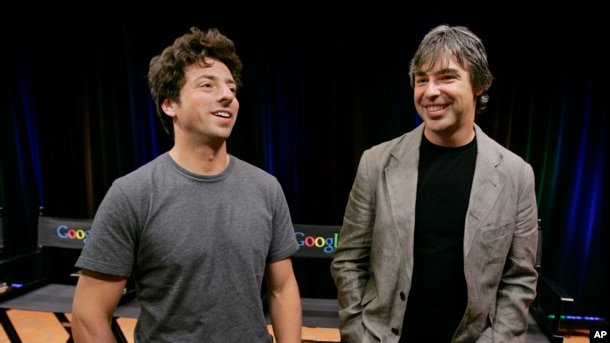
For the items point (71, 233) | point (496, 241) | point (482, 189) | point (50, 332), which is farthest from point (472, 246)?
point (50, 332)

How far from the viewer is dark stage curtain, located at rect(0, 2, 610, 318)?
304cm

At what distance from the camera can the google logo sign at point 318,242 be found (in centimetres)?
288

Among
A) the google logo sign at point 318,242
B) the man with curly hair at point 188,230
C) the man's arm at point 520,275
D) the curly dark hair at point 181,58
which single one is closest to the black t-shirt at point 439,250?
the man's arm at point 520,275

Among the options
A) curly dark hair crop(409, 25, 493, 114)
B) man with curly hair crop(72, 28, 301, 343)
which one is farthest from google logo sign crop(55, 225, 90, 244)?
curly dark hair crop(409, 25, 493, 114)

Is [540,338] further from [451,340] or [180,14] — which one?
[180,14]

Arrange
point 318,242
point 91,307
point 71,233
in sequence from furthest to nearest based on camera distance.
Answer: point 71,233 → point 318,242 → point 91,307

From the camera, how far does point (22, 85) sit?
383 centimetres

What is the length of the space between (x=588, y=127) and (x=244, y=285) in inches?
118

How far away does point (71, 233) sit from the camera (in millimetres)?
3088

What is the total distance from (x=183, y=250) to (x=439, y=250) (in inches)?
31.6

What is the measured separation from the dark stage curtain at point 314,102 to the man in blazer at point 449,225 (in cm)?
189

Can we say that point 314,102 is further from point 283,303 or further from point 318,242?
point 283,303

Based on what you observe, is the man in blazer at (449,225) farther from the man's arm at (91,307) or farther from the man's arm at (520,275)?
the man's arm at (91,307)

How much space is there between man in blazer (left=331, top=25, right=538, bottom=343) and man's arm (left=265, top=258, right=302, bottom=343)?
181mm
